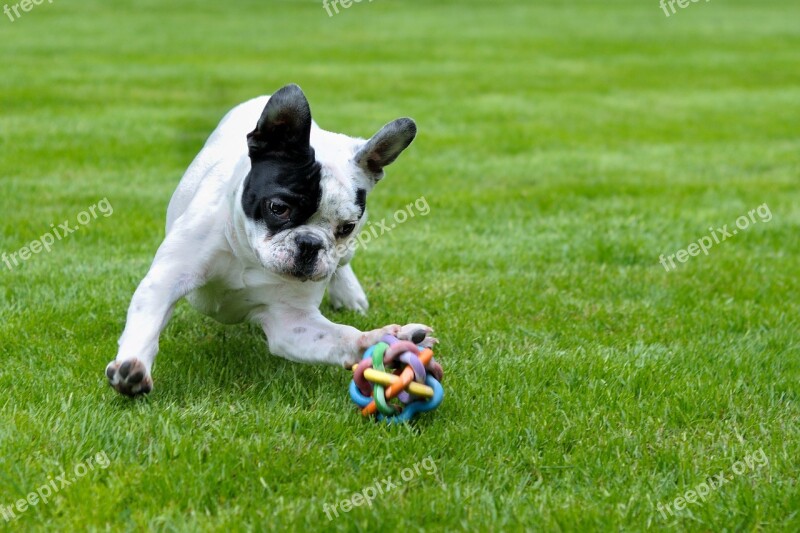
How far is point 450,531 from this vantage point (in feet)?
11.2

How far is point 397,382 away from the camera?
407 cm

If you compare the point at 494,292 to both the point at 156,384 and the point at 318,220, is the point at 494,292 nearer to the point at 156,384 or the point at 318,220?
the point at 318,220

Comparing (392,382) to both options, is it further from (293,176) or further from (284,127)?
(284,127)

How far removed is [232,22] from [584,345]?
76.1 feet

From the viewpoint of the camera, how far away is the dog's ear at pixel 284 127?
14.8 feet

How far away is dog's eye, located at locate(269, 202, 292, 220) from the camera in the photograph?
177 inches

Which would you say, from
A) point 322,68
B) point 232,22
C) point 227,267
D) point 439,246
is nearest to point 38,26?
point 232,22

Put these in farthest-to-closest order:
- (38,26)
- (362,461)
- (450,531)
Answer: (38,26), (362,461), (450,531)
